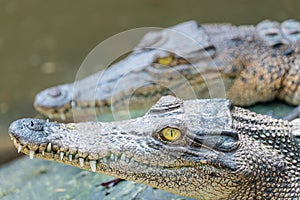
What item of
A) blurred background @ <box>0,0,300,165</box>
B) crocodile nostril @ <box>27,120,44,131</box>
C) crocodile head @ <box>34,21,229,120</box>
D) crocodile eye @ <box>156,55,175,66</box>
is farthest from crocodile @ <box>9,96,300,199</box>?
blurred background @ <box>0,0,300,165</box>

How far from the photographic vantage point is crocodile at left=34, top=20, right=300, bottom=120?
17.5 feet

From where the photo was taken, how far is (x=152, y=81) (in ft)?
17.6

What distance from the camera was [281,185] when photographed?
3584 mm

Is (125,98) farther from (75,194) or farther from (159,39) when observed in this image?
(75,194)

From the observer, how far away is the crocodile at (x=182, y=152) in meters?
3.44

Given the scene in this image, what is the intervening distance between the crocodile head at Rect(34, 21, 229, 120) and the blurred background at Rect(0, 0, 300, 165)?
245 centimetres

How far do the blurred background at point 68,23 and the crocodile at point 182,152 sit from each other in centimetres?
421

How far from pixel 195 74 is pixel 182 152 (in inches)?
81.5

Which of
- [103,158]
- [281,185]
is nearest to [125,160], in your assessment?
→ [103,158]

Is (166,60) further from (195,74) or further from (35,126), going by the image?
(35,126)

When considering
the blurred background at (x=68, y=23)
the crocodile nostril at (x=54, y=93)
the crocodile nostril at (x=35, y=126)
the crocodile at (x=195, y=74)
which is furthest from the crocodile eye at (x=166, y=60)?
the blurred background at (x=68, y=23)

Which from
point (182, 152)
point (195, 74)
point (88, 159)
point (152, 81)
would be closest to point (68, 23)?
point (152, 81)

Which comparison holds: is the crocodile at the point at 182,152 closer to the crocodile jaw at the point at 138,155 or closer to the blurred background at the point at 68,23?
the crocodile jaw at the point at 138,155

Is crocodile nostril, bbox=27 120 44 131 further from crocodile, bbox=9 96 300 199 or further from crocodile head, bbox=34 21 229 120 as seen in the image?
crocodile head, bbox=34 21 229 120
